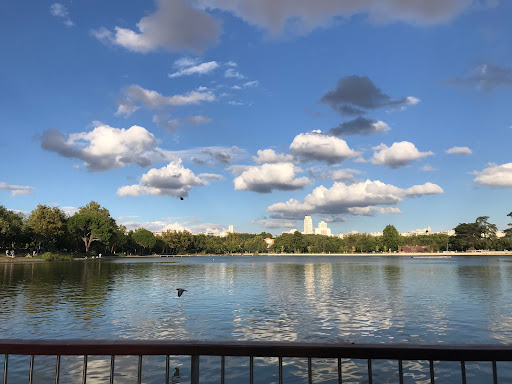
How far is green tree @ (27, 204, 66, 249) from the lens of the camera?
11550 cm

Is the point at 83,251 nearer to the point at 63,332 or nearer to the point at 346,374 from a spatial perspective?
the point at 63,332

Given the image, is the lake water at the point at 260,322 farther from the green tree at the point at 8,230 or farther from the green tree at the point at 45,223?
the green tree at the point at 45,223

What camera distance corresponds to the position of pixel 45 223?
116 metres

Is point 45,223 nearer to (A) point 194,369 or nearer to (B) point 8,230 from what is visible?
(B) point 8,230

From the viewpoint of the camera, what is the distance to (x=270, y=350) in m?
4.95

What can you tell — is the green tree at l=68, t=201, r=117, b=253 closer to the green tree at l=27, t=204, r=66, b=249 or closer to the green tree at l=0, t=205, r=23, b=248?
the green tree at l=27, t=204, r=66, b=249

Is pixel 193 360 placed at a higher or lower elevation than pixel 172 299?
higher

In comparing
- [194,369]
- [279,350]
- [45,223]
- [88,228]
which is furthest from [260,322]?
[88,228]

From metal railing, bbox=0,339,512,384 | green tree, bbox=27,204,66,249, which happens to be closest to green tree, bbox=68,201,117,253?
green tree, bbox=27,204,66,249

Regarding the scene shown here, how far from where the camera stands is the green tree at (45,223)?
116m

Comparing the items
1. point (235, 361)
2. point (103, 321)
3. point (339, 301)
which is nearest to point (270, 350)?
point (235, 361)

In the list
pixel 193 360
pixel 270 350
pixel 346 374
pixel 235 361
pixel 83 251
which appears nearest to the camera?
pixel 270 350

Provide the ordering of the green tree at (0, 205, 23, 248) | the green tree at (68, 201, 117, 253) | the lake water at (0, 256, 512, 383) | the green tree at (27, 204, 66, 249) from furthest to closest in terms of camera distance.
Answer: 1. the green tree at (68, 201, 117, 253)
2. the green tree at (27, 204, 66, 249)
3. the green tree at (0, 205, 23, 248)
4. the lake water at (0, 256, 512, 383)

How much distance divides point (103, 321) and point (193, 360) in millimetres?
20588
